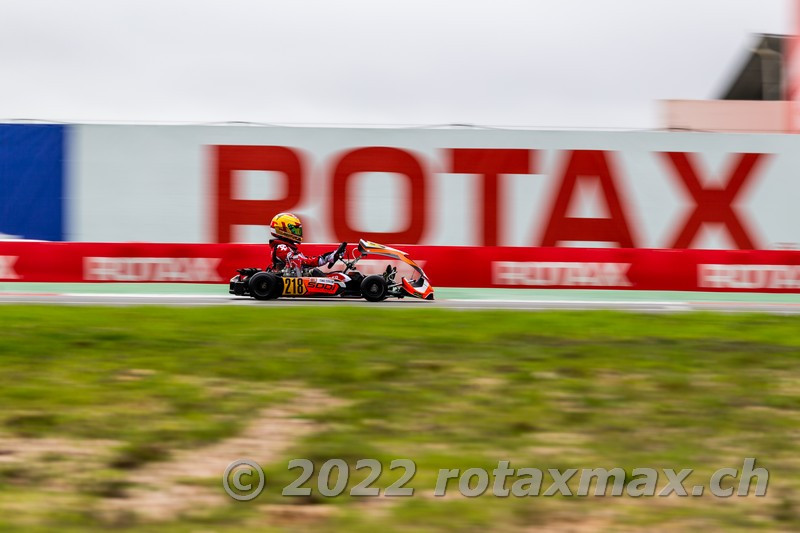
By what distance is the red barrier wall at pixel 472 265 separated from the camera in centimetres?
1961

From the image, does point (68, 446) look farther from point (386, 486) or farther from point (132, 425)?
point (386, 486)

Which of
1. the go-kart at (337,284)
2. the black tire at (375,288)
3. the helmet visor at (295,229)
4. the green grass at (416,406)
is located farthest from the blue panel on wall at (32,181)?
the green grass at (416,406)

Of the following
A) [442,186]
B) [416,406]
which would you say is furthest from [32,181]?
[416,406]

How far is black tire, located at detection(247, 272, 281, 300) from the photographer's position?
654 inches

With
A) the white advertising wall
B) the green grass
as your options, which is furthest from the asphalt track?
the green grass

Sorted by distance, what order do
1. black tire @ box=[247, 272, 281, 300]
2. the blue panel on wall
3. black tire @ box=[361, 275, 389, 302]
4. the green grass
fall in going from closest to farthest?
1. the green grass
2. black tire @ box=[361, 275, 389, 302]
3. black tire @ box=[247, 272, 281, 300]
4. the blue panel on wall

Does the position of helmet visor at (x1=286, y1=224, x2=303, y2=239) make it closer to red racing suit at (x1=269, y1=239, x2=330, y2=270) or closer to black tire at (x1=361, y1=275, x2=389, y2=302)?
red racing suit at (x1=269, y1=239, x2=330, y2=270)

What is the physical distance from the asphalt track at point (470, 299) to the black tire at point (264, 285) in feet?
0.81

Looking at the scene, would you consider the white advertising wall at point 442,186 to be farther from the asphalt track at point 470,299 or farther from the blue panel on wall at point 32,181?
the asphalt track at point 470,299

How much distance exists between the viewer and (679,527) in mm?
5344

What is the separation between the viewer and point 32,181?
2153cm

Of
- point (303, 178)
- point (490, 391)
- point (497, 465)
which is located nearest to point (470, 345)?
point (490, 391)

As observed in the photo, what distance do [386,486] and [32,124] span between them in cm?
1829

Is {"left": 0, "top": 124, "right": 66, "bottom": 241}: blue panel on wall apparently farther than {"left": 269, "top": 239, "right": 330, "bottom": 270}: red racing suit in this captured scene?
Yes
